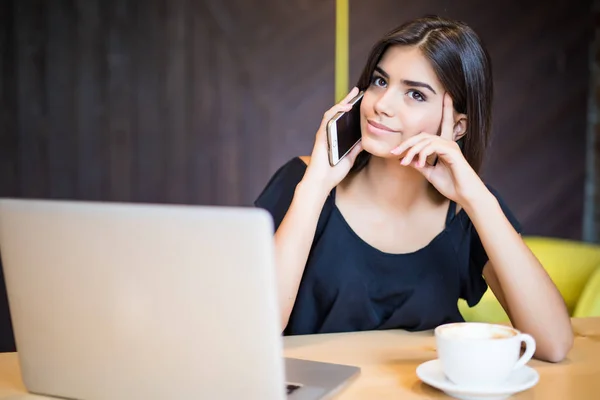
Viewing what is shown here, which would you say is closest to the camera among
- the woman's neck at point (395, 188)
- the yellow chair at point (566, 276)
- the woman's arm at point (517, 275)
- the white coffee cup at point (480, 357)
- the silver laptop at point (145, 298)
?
the silver laptop at point (145, 298)

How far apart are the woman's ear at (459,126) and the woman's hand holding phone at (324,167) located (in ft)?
0.76

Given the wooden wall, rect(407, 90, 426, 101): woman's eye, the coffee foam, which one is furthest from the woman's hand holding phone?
the wooden wall

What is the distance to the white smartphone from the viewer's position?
1439mm

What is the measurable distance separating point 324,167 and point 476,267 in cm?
40

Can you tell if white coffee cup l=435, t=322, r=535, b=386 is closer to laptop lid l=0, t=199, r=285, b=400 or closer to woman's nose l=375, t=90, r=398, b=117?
laptop lid l=0, t=199, r=285, b=400

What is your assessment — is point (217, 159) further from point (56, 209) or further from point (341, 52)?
point (56, 209)

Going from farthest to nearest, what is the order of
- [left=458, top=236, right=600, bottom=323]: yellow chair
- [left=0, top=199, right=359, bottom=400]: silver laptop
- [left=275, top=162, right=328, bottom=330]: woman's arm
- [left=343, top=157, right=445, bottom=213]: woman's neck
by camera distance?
[left=458, top=236, right=600, bottom=323]: yellow chair
[left=343, top=157, right=445, bottom=213]: woman's neck
[left=275, top=162, right=328, bottom=330]: woman's arm
[left=0, top=199, right=359, bottom=400]: silver laptop

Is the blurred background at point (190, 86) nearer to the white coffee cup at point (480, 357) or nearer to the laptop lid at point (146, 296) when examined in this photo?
the laptop lid at point (146, 296)

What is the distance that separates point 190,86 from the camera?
2.86 m

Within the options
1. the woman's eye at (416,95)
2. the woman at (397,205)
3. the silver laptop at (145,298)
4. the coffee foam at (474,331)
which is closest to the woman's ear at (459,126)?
the woman at (397,205)

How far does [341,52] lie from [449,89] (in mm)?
1595

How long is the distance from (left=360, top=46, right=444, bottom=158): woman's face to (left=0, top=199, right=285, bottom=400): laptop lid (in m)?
0.75

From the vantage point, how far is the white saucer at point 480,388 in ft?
2.98

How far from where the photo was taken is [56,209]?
0.80 m
